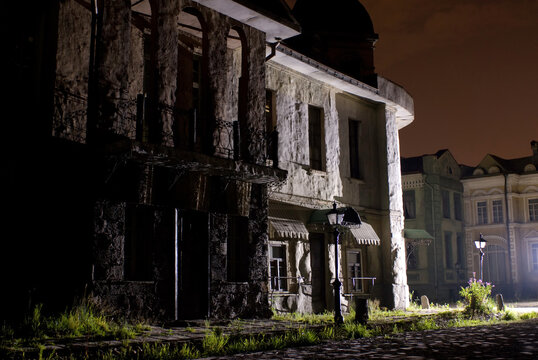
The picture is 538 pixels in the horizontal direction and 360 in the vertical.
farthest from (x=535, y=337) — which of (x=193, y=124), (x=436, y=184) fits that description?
(x=436, y=184)

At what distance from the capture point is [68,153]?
11.3 m

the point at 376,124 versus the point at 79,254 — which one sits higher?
the point at 376,124

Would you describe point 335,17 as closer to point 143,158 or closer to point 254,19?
point 254,19

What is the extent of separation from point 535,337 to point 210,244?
6.55 meters

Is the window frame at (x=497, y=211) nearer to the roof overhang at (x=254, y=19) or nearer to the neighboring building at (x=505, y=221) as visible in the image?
the neighboring building at (x=505, y=221)

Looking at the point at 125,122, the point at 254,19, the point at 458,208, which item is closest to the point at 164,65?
the point at 125,122

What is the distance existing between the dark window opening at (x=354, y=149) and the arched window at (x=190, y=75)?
6.95 m

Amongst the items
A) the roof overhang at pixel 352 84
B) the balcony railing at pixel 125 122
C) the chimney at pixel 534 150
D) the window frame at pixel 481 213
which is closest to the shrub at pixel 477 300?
the roof overhang at pixel 352 84

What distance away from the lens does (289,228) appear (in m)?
16.7

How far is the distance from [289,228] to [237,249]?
2.51 m

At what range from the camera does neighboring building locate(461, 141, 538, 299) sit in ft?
132

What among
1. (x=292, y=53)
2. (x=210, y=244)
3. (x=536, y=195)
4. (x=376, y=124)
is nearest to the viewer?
(x=210, y=244)

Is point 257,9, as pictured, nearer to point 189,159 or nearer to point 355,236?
point 189,159

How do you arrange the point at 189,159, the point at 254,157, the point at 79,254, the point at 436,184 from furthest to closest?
the point at 436,184 < the point at 254,157 < the point at 189,159 < the point at 79,254
